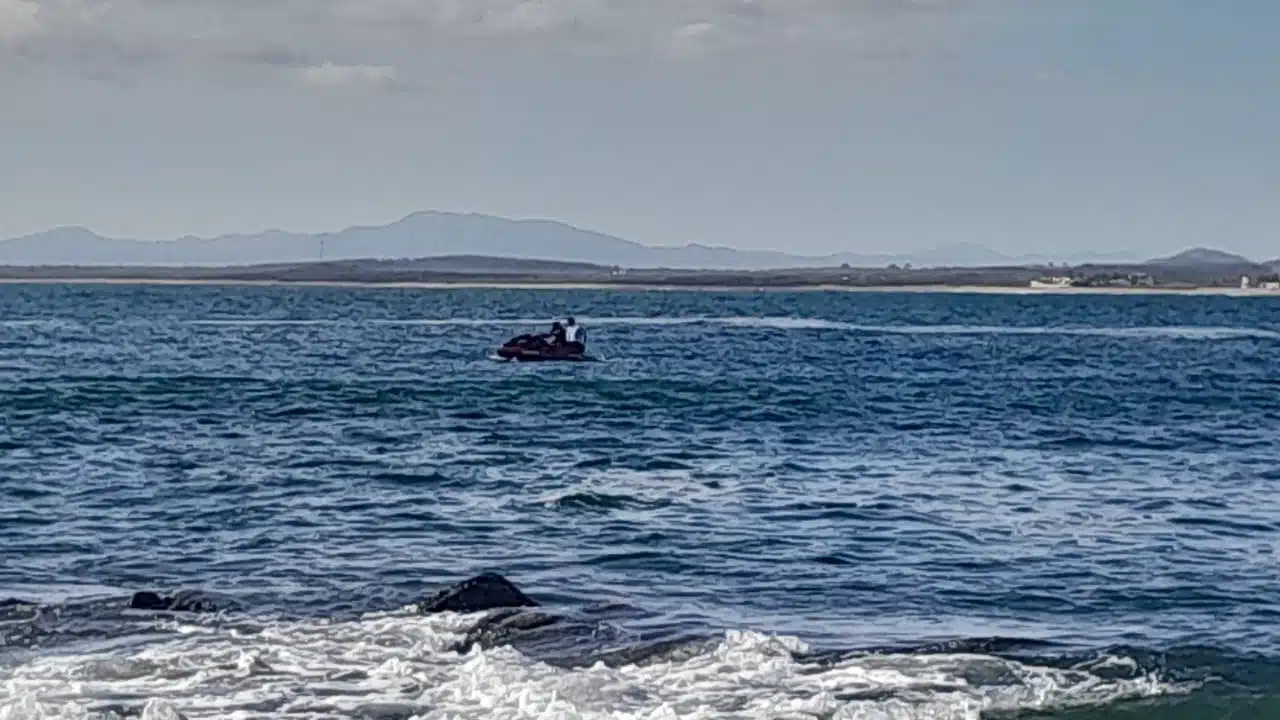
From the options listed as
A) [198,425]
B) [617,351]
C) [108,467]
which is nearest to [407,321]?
[617,351]

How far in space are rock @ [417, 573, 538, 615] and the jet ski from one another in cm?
5520

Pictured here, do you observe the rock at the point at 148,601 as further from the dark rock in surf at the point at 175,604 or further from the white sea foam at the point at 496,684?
the white sea foam at the point at 496,684

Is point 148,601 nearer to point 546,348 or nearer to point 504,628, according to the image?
point 504,628

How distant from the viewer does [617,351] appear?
93.9 m

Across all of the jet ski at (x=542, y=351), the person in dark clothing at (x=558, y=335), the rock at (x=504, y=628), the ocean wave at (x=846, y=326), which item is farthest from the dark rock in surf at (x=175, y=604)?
the ocean wave at (x=846, y=326)

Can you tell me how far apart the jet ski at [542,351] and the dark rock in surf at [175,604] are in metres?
54.8

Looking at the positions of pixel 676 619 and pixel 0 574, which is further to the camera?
pixel 0 574

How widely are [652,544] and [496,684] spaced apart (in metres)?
9.55

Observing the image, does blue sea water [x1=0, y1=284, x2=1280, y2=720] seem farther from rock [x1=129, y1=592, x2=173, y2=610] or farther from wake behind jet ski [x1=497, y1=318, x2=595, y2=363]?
wake behind jet ski [x1=497, y1=318, x2=595, y2=363]

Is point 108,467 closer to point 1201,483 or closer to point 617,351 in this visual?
point 1201,483

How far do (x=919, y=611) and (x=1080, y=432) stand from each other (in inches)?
990

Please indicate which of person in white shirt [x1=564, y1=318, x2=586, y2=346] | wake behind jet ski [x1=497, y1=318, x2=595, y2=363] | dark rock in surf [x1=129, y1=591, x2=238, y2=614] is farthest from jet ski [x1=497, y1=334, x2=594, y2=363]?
dark rock in surf [x1=129, y1=591, x2=238, y2=614]

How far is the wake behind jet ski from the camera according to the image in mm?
79000

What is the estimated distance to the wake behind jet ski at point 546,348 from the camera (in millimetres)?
79000
